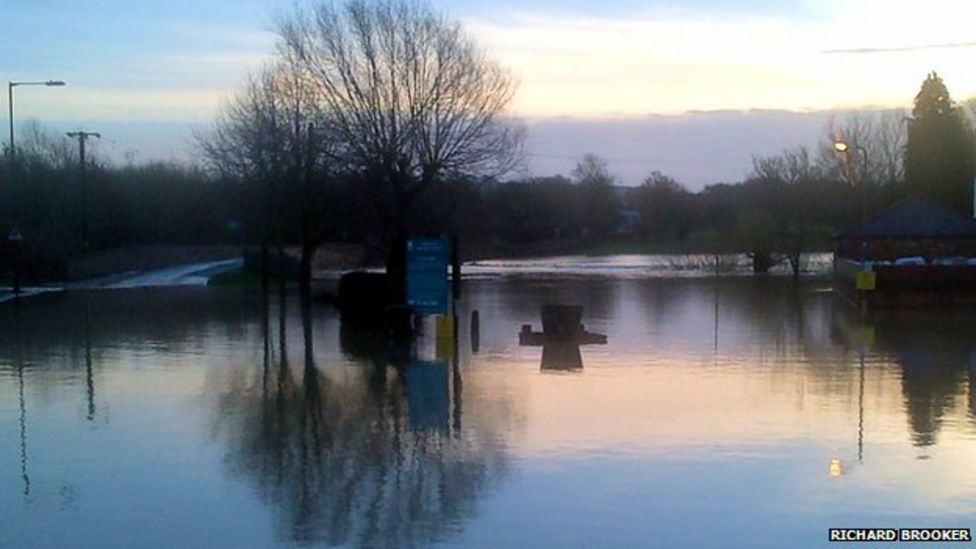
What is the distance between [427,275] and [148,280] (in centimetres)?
3411

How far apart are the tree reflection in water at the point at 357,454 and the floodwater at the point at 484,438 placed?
0.15 ft

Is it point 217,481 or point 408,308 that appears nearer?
point 217,481

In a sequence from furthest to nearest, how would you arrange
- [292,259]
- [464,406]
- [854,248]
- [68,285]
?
1. [292,259]
2. [68,285]
3. [854,248]
4. [464,406]

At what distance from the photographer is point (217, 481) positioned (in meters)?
12.6

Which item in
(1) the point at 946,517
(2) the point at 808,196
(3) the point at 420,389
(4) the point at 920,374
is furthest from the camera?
(2) the point at 808,196

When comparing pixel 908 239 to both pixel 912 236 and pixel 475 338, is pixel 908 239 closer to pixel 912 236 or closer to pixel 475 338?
pixel 912 236

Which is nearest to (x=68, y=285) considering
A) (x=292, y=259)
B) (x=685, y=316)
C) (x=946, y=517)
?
(x=292, y=259)

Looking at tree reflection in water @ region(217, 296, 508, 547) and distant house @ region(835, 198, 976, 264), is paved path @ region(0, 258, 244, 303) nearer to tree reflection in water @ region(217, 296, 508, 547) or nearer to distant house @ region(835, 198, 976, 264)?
distant house @ region(835, 198, 976, 264)

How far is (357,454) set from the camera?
45.8 feet

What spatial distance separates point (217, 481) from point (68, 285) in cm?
4513

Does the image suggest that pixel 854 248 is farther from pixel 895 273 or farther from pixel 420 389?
pixel 420 389

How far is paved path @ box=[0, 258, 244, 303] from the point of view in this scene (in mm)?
51438

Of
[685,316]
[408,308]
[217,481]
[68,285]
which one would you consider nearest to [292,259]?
[68,285]

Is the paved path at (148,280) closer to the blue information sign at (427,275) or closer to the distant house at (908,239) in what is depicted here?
the blue information sign at (427,275)
